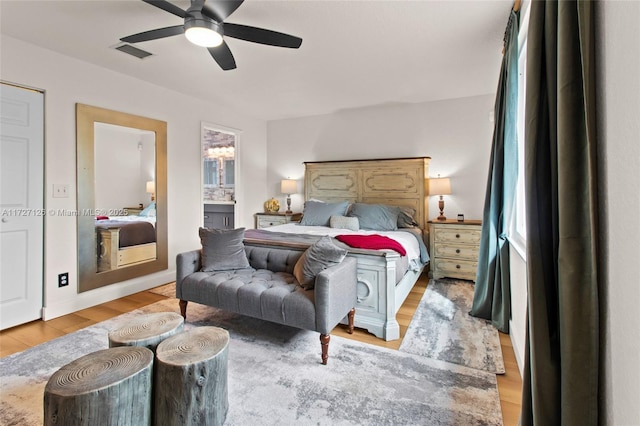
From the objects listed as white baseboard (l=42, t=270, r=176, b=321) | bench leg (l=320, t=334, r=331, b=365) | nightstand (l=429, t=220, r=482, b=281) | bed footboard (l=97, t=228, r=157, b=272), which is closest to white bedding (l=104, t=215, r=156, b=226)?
bed footboard (l=97, t=228, r=157, b=272)

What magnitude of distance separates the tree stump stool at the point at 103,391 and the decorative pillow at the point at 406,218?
11.4 feet

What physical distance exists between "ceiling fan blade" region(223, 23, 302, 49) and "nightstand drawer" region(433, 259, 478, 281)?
319cm

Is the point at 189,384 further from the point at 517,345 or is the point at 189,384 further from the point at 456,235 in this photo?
the point at 456,235

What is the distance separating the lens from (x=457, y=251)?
4.07 metres

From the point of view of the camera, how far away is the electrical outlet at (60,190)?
9.85ft

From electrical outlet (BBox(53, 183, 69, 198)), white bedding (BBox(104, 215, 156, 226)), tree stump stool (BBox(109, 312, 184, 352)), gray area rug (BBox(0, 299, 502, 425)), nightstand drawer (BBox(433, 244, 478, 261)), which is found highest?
electrical outlet (BBox(53, 183, 69, 198))

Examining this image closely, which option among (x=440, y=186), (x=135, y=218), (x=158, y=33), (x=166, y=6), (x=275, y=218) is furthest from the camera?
(x=275, y=218)

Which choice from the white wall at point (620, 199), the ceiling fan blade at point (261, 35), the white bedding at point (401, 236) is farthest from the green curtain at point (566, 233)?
the white bedding at point (401, 236)

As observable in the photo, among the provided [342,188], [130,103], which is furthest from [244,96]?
[342,188]

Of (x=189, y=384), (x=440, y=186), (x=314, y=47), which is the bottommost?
(x=189, y=384)

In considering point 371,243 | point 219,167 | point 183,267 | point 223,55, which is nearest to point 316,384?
point 371,243

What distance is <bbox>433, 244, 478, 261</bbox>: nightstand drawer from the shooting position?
400 centimetres

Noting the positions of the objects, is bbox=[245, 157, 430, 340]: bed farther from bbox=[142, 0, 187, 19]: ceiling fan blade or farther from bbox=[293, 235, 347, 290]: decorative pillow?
bbox=[142, 0, 187, 19]: ceiling fan blade

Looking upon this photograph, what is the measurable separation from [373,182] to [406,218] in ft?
2.63
